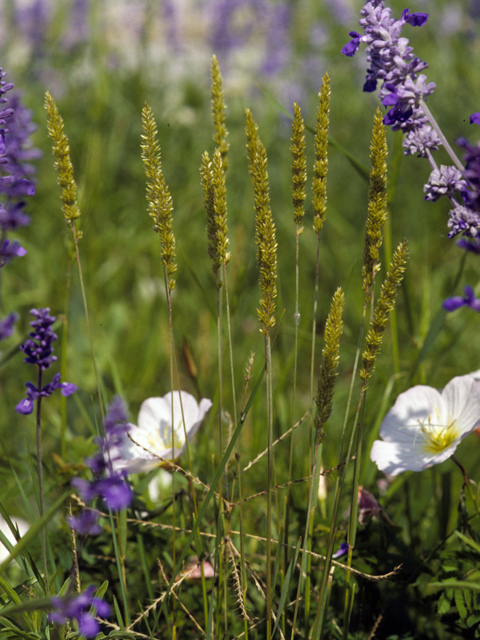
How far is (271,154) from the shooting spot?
3.99 meters

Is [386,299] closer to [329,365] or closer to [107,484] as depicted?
[329,365]

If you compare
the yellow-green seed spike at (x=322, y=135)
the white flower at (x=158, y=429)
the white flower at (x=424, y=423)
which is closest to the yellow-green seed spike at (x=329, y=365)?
the yellow-green seed spike at (x=322, y=135)

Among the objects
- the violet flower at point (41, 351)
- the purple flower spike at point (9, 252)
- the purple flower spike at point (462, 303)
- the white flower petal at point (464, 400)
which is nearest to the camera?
the purple flower spike at point (462, 303)

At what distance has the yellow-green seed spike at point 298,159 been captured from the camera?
34.6 inches

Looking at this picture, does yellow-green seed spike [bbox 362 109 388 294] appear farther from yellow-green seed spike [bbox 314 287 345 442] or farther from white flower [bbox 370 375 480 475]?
white flower [bbox 370 375 480 475]

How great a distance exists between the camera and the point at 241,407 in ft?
3.10

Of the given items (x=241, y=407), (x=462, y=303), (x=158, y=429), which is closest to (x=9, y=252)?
(x=241, y=407)

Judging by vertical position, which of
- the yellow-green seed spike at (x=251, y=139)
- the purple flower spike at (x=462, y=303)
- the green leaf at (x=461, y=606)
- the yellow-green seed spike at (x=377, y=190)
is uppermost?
the yellow-green seed spike at (x=251, y=139)

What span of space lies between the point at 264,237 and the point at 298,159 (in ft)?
0.47

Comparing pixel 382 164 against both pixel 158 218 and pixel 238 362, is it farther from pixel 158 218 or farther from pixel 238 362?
pixel 238 362

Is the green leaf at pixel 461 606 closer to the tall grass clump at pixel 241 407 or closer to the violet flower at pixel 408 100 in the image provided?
the tall grass clump at pixel 241 407

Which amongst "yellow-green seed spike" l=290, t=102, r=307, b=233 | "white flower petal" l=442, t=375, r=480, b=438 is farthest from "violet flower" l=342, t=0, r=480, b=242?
"white flower petal" l=442, t=375, r=480, b=438

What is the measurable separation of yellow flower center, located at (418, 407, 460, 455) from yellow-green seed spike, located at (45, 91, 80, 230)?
2.21 feet

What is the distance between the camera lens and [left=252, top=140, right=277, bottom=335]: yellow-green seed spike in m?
0.83
